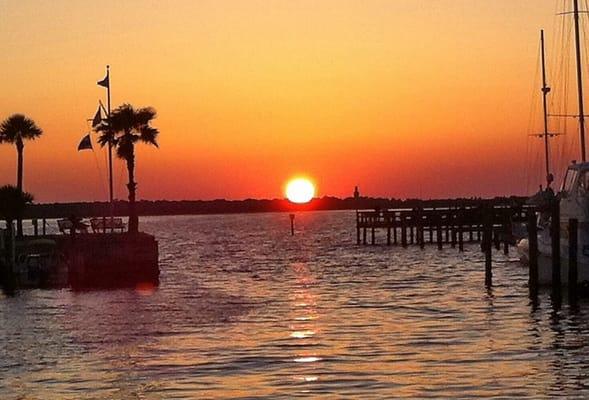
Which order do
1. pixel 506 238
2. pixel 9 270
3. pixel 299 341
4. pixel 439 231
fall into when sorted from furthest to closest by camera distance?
1. pixel 439 231
2. pixel 506 238
3. pixel 9 270
4. pixel 299 341

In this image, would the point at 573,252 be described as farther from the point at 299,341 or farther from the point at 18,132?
the point at 18,132

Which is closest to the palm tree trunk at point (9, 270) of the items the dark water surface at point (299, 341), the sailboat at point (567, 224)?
the dark water surface at point (299, 341)

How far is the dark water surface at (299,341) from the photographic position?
25219 mm

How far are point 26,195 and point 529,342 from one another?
41225mm

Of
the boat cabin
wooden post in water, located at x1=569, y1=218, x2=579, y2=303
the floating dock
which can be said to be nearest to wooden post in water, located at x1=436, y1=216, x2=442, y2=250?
the floating dock

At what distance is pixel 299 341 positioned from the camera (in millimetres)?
32438

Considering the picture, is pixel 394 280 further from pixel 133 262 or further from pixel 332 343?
pixel 332 343

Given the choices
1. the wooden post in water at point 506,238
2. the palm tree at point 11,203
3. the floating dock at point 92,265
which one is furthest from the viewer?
the wooden post in water at point 506,238

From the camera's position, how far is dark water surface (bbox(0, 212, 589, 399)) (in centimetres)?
2522

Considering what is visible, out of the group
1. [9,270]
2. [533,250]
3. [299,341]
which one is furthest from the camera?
[9,270]

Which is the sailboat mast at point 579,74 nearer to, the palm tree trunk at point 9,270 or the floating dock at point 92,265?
the floating dock at point 92,265

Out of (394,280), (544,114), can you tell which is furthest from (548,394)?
(544,114)

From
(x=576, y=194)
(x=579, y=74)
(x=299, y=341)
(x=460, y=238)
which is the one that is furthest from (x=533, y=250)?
(x=460, y=238)

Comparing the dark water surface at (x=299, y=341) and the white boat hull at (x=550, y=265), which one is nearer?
the dark water surface at (x=299, y=341)
